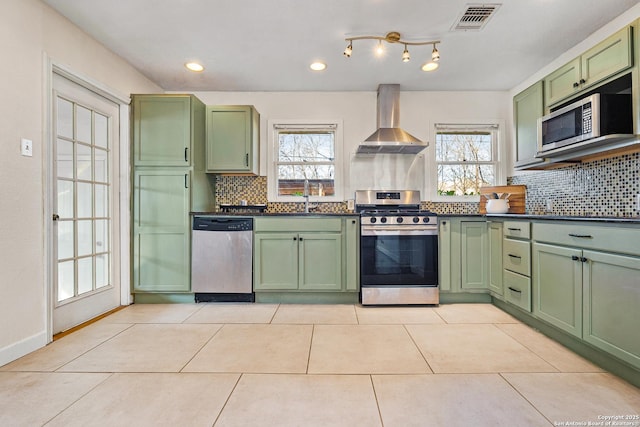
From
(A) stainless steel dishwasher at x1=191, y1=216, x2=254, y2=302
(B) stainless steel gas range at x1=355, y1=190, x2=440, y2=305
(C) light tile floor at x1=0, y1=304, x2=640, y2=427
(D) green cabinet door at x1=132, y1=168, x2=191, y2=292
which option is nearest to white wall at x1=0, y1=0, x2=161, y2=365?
(C) light tile floor at x1=0, y1=304, x2=640, y2=427

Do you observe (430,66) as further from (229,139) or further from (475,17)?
(229,139)

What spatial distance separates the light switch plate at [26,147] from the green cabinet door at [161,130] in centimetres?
101

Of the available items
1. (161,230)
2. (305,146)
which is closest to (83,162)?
(161,230)

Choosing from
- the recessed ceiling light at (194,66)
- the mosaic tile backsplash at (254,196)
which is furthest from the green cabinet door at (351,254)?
the recessed ceiling light at (194,66)

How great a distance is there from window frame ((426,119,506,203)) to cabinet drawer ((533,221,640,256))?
1451 mm

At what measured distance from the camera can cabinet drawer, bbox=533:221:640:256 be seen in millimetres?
1616

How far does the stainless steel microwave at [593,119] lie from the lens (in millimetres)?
2051

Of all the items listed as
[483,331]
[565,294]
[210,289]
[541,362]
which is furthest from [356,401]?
[210,289]

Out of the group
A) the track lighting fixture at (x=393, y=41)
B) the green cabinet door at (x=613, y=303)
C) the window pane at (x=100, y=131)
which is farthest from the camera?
the window pane at (x=100, y=131)

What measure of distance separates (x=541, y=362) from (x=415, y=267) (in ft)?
4.17

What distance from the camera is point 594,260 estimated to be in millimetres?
1815

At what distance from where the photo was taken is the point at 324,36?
256 centimetres

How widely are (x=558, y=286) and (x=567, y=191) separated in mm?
1251

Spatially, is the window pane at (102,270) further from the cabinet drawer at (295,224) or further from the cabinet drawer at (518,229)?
the cabinet drawer at (518,229)
